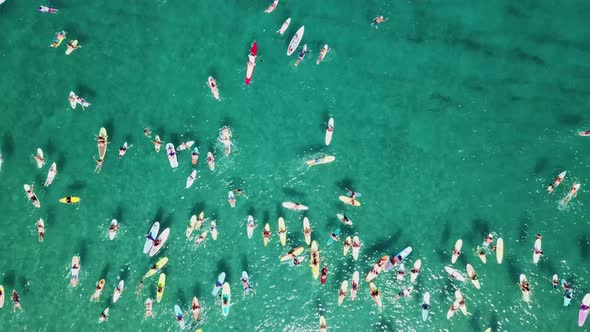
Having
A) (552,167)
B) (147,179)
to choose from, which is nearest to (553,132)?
(552,167)

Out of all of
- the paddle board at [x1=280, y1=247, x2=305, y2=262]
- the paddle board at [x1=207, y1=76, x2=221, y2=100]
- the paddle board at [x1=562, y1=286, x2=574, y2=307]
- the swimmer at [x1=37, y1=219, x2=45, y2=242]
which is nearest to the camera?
the paddle board at [x1=562, y1=286, x2=574, y2=307]

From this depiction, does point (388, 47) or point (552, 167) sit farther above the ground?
point (388, 47)

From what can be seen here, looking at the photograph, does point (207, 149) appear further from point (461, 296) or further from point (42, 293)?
point (461, 296)

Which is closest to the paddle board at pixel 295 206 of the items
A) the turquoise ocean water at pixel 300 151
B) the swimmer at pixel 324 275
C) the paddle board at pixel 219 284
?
the turquoise ocean water at pixel 300 151

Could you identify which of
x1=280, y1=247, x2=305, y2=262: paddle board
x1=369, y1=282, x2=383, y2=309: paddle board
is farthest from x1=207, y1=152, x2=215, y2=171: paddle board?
x1=369, y1=282, x2=383, y2=309: paddle board

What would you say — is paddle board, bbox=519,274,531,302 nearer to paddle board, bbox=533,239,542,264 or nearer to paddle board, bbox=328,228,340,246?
paddle board, bbox=533,239,542,264

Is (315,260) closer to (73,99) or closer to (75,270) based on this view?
(75,270)

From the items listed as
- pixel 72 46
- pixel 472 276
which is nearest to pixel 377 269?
pixel 472 276
